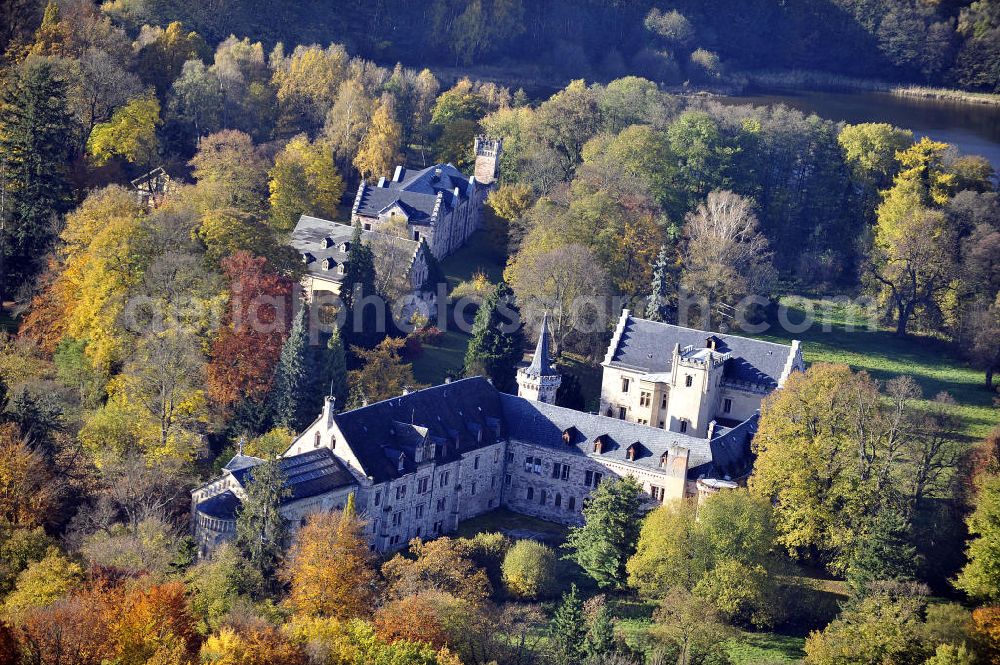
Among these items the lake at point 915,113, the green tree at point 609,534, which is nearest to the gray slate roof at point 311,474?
the green tree at point 609,534

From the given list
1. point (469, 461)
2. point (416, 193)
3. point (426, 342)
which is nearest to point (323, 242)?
point (426, 342)

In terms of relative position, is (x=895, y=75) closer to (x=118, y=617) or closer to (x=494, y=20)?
(x=494, y=20)

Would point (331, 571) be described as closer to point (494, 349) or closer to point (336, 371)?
point (336, 371)

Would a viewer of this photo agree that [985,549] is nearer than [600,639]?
No

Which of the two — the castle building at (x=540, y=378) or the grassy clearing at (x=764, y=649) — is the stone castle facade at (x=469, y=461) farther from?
the grassy clearing at (x=764, y=649)

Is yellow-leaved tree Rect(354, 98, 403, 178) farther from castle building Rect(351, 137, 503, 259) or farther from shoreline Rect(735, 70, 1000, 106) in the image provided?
→ shoreline Rect(735, 70, 1000, 106)

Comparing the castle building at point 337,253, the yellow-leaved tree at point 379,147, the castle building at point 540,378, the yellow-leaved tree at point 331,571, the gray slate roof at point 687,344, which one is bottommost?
the yellow-leaved tree at point 331,571
